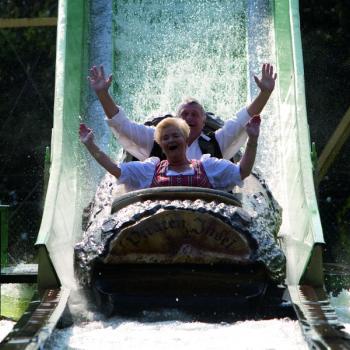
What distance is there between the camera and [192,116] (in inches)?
196

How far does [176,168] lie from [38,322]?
1.07 m

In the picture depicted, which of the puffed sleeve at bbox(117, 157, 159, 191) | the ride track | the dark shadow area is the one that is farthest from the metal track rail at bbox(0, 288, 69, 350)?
the dark shadow area

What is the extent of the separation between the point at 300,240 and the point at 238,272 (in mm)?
716

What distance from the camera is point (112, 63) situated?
6.82m

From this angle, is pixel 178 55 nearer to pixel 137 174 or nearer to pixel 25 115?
pixel 137 174

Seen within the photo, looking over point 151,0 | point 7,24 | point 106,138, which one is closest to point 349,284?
point 106,138

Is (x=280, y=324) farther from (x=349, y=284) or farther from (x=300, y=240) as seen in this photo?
(x=349, y=284)

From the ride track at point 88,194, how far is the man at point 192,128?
13.8 inches

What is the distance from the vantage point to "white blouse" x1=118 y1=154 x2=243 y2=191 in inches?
175

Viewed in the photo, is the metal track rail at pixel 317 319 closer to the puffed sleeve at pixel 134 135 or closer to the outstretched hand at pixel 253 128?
the outstretched hand at pixel 253 128

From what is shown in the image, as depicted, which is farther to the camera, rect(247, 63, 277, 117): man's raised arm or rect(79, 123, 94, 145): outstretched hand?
rect(247, 63, 277, 117): man's raised arm

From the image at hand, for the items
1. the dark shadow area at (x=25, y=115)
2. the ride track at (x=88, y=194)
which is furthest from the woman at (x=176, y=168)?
the dark shadow area at (x=25, y=115)

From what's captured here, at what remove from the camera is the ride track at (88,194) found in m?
3.75

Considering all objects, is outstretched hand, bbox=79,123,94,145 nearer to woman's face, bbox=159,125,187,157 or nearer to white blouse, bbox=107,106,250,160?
woman's face, bbox=159,125,187,157
